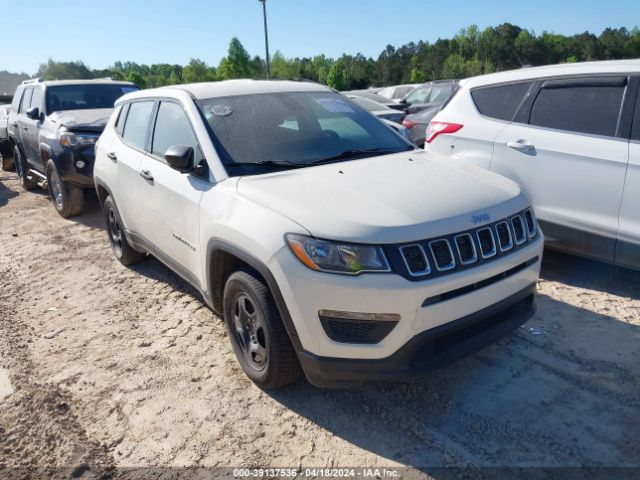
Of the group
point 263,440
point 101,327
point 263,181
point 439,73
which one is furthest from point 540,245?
point 439,73

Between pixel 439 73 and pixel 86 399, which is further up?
pixel 439 73

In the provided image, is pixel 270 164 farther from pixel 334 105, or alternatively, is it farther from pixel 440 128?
pixel 440 128

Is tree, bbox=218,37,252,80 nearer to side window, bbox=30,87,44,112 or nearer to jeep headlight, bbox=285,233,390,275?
side window, bbox=30,87,44,112

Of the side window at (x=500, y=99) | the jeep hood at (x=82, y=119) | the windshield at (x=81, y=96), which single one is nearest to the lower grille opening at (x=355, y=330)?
the side window at (x=500, y=99)

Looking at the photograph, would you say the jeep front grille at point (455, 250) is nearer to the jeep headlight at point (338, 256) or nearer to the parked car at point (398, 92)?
the jeep headlight at point (338, 256)

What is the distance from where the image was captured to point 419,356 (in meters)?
2.60

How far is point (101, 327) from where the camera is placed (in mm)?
4199

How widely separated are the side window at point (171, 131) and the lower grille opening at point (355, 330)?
4.96 feet

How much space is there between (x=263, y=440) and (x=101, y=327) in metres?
2.06

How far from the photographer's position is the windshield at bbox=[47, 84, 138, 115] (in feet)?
27.0

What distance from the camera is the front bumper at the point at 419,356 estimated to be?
2562 millimetres

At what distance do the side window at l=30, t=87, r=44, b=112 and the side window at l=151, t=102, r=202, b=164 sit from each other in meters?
5.11

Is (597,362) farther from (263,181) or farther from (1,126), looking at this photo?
(1,126)

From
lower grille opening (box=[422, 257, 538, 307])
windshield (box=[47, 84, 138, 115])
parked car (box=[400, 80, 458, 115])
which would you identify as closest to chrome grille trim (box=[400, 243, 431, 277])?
lower grille opening (box=[422, 257, 538, 307])
